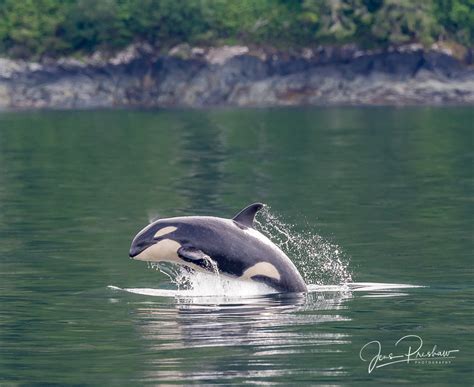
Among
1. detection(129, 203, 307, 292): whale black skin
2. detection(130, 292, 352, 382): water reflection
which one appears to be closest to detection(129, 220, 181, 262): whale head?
detection(129, 203, 307, 292): whale black skin

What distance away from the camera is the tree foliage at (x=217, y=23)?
422ft

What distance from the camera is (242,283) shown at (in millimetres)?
22703

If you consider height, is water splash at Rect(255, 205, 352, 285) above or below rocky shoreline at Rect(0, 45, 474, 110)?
above

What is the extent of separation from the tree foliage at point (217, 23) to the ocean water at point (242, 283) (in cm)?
7232

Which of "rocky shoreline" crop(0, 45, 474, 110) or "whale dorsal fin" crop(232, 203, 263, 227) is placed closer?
"whale dorsal fin" crop(232, 203, 263, 227)

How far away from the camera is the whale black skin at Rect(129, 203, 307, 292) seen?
72.8 ft

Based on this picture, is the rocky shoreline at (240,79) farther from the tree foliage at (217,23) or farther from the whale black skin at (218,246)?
the whale black skin at (218,246)

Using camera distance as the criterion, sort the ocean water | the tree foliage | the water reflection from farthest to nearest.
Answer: the tree foliage → the ocean water → the water reflection

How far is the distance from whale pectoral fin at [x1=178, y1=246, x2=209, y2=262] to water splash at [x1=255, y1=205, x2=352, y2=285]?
9.52 ft

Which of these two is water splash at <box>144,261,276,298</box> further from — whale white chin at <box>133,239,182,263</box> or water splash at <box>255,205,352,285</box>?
water splash at <box>255,205,352,285</box>

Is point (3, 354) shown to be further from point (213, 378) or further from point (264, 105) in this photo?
point (264, 105)

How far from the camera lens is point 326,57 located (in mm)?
125250

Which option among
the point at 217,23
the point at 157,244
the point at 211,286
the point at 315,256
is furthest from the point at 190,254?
the point at 217,23

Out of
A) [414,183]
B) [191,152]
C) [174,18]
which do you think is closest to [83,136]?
[191,152]
